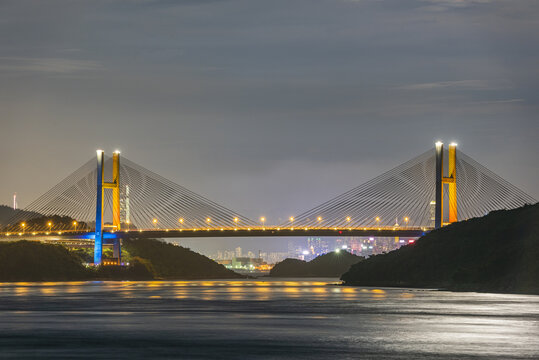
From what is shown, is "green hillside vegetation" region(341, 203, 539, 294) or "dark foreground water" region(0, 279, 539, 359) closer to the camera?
"dark foreground water" region(0, 279, 539, 359)

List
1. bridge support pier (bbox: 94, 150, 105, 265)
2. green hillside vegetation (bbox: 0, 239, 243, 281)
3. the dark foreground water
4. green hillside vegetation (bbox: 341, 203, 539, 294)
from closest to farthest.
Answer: the dark foreground water < green hillside vegetation (bbox: 341, 203, 539, 294) < bridge support pier (bbox: 94, 150, 105, 265) < green hillside vegetation (bbox: 0, 239, 243, 281)

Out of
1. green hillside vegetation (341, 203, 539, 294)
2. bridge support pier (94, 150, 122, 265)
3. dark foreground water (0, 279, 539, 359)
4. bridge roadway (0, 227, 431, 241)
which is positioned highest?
bridge support pier (94, 150, 122, 265)

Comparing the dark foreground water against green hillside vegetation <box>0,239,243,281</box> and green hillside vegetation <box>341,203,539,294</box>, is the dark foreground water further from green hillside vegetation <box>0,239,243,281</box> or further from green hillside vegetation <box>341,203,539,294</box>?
green hillside vegetation <box>0,239,243,281</box>

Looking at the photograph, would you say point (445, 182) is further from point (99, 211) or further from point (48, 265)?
point (48, 265)

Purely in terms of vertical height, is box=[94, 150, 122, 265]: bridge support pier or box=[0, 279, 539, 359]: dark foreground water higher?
box=[94, 150, 122, 265]: bridge support pier

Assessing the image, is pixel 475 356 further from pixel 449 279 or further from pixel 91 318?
pixel 449 279

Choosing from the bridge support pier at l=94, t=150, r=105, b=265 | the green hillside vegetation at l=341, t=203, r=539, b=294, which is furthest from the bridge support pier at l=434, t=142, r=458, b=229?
the bridge support pier at l=94, t=150, r=105, b=265

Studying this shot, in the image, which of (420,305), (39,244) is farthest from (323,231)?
(420,305)
